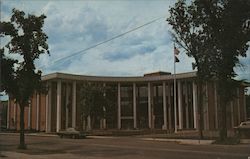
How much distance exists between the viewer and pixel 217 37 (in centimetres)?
3869

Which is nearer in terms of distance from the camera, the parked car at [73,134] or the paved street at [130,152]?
the paved street at [130,152]

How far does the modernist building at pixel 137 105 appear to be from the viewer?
87875 mm

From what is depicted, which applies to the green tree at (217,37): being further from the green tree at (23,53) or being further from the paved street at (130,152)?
the green tree at (23,53)

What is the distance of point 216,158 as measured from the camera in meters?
21.7

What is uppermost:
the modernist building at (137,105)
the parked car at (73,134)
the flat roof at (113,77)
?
the flat roof at (113,77)

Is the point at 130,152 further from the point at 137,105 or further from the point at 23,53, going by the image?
the point at 137,105

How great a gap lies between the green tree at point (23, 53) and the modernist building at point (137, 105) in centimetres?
5306

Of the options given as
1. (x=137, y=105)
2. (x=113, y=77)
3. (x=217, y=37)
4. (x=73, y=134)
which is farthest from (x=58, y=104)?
(x=217, y=37)

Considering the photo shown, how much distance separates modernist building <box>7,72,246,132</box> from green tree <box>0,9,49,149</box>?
5306cm

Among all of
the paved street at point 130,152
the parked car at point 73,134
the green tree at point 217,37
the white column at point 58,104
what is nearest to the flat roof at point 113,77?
the white column at point 58,104

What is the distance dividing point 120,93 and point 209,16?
198 feet

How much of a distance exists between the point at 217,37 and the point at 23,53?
18.4 metres

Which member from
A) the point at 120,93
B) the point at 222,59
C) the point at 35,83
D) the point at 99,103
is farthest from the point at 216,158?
the point at 120,93

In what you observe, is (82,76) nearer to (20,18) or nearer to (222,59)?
(222,59)
